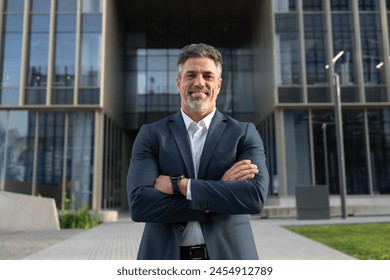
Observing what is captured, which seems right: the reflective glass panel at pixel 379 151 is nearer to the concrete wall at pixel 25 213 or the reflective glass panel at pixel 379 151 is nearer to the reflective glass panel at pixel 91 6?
the reflective glass panel at pixel 91 6

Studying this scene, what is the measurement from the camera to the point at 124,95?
606 inches

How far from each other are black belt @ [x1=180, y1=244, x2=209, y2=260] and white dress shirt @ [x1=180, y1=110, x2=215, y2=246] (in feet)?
0.06

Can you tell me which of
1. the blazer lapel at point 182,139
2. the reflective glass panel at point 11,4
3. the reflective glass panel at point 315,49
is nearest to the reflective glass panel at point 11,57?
the reflective glass panel at point 11,4

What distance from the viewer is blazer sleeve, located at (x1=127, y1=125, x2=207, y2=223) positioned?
1.83 metres

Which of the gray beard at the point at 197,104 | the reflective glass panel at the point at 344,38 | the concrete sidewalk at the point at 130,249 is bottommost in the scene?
the concrete sidewalk at the point at 130,249

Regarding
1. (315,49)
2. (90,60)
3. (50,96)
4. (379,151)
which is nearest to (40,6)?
(90,60)

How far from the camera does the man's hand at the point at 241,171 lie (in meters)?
1.83

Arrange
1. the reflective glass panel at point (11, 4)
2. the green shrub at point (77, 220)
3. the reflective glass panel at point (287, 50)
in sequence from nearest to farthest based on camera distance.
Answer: the reflective glass panel at point (11, 4) → the green shrub at point (77, 220) → the reflective glass panel at point (287, 50)

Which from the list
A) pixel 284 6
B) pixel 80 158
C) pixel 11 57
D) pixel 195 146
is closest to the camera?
pixel 195 146

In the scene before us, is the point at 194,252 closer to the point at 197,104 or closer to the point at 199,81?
the point at 197,104

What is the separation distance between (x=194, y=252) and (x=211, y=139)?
542 mm

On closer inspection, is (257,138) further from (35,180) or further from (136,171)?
(35,180)

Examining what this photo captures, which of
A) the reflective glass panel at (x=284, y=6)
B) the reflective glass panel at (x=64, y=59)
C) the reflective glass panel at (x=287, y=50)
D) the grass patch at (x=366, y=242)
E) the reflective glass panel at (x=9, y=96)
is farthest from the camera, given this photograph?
the reflective glass panel at (x=284, y=6)

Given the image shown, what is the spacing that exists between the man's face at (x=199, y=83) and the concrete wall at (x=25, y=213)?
1003 centimetres
